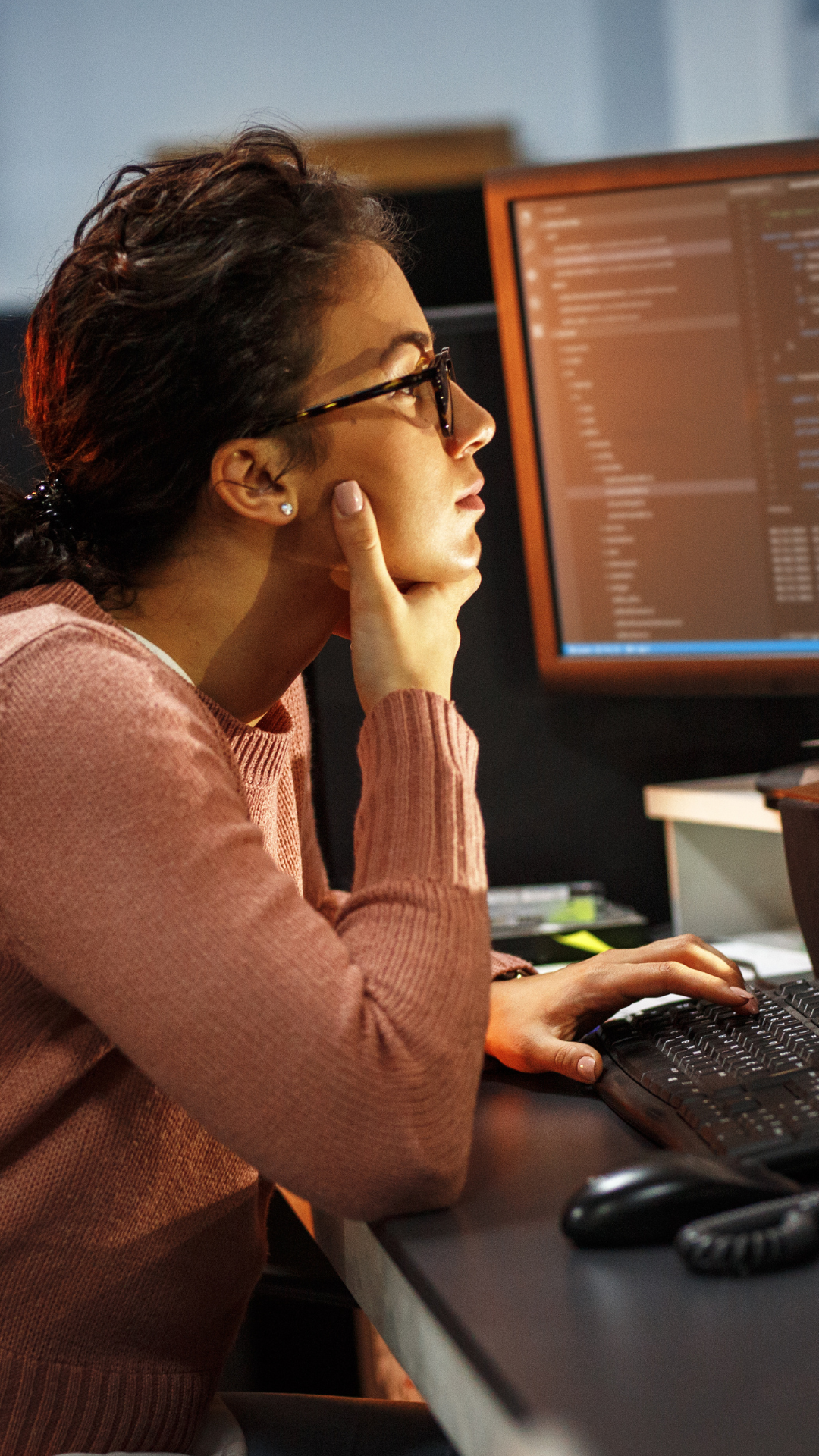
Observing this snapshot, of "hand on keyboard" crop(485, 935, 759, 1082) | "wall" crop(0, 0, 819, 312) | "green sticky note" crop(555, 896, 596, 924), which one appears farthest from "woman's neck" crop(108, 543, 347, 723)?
"wall" crop(0, 0, 819, 312)

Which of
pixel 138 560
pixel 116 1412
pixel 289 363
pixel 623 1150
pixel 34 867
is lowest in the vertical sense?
pixel 116 1412

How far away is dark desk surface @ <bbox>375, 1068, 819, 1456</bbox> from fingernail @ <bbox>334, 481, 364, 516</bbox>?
0.41 meters

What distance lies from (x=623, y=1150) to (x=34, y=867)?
337 millimetres

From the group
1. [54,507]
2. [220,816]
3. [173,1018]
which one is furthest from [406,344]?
[173,1018]

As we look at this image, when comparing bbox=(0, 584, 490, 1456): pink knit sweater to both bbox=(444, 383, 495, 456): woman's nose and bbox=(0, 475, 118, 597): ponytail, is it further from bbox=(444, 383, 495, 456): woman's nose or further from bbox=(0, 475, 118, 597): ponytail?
bbox=(444, 383, 495, 456): woman's nose

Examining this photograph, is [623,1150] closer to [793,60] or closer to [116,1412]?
[116,1412]

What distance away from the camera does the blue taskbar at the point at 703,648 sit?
1.23 m

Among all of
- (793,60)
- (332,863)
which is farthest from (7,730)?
(793,60)

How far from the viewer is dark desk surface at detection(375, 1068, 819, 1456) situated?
432 millimetres

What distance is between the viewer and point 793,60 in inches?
92.4

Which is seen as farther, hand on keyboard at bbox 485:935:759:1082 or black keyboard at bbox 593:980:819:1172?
hand on keyboard at bbox 485:935:759:1082

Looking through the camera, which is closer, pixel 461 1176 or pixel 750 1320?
pixel 750 1320

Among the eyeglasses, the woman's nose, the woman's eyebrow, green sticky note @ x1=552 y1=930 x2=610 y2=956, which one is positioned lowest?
green sticky note @ x1=552 y1=930 x2=610 y2=956

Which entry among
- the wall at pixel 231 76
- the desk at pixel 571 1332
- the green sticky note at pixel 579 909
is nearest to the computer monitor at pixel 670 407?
the green sticky note at pixel 579 909
